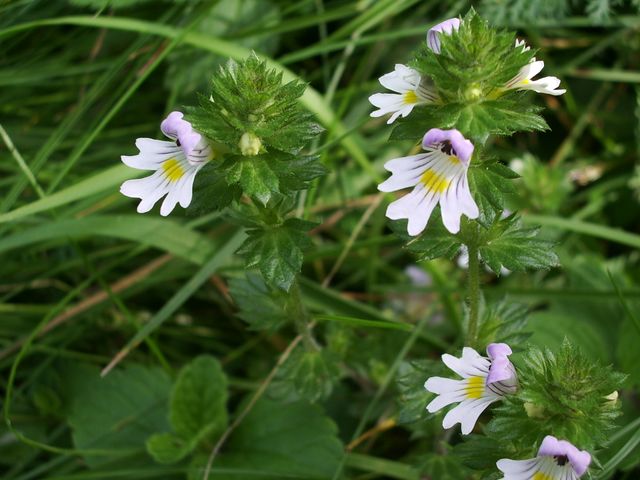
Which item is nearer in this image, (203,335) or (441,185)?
(441,185)

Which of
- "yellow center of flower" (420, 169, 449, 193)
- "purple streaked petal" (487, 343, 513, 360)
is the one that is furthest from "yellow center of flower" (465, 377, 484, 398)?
"yellow center of flower" (420, 169, 449, 193)

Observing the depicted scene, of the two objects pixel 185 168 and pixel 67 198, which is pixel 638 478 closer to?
pixel 185 168

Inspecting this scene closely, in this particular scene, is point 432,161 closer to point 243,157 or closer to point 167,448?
point 243,157

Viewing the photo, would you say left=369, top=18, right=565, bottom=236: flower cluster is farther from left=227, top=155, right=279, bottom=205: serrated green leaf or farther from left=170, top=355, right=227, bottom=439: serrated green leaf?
left=170, top=355, right=227, bottom=439: serrated green leaf

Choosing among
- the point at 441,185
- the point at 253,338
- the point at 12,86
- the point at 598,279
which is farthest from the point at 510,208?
the point at 12,86

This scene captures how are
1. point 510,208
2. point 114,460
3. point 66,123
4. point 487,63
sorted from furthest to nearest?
point 510,208 < point 66,123 < point 114,460 < point 487,63

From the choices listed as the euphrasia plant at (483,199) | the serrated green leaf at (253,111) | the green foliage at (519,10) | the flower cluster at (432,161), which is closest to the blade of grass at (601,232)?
the green foliage at (519,10)

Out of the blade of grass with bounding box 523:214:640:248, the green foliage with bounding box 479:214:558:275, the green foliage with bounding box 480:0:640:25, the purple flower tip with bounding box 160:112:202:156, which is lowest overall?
the blade of grass with bounding box 523:214:640:248
